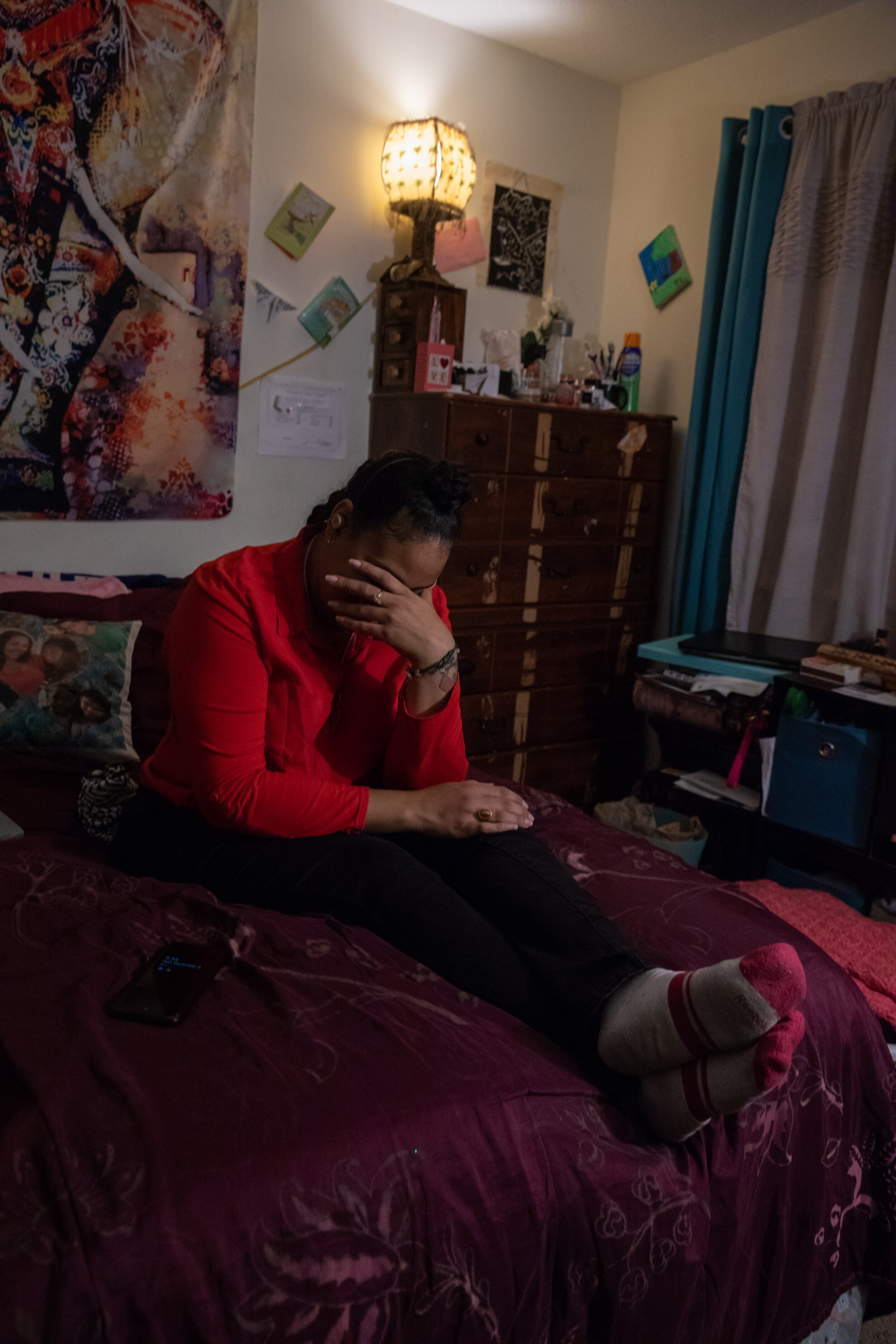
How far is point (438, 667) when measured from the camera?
4.66ft

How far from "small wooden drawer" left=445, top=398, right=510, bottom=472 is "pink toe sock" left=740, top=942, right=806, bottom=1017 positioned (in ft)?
5.76

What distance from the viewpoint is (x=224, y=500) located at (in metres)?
2.58

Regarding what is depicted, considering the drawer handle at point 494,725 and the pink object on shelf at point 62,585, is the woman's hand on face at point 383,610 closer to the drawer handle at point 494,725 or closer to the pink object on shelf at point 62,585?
the pink object on shelf at point 62,585

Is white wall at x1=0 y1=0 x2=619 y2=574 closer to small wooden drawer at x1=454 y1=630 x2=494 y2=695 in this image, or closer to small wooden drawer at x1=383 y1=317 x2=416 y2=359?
small wooden drawer at x1=383 y1=317 x2=416 y2=359

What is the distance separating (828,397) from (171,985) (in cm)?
231

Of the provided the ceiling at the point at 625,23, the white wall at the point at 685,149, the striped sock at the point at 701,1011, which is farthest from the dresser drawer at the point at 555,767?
the ceiling at the point at 625,23

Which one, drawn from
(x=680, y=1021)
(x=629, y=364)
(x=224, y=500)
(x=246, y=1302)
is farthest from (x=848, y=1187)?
(x=629, y=364)

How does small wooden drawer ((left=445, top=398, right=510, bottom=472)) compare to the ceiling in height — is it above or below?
below

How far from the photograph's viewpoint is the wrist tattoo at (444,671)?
1417mm

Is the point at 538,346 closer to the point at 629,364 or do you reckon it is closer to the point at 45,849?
the point at 629,364

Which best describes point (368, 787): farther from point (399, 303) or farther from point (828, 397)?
point (828, 397)

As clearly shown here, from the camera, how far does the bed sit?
0.79m

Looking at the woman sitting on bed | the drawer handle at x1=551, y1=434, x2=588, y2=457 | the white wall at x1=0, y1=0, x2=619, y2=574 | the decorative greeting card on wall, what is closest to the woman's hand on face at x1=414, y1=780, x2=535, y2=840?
the woman sitting on bed

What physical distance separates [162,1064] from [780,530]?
7.79 feet
